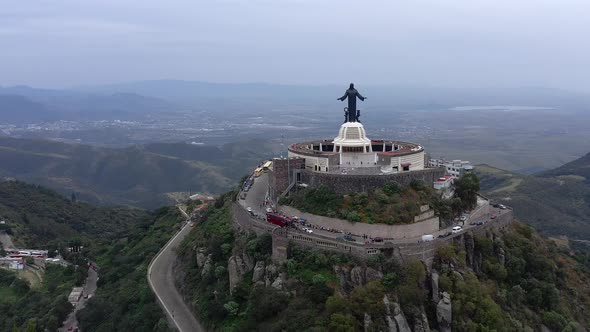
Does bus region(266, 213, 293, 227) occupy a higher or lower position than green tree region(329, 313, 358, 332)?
higher

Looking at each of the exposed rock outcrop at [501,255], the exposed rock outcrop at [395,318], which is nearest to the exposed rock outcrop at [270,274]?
the exposed rock outcrop at [395,318]

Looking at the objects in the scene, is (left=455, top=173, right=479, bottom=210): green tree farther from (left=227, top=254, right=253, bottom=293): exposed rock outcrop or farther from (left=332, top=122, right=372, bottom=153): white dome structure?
(left=227, top=254, right=253, bottom=293): exposed rock outcrop

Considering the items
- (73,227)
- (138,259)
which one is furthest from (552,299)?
(73,227)

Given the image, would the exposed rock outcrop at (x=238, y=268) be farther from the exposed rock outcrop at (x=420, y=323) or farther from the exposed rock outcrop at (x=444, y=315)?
the exposed rock outcrop at (x=444, y=315)

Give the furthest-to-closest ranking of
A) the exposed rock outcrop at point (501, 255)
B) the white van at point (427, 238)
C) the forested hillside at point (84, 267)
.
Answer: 1. the forested hillside at point (84, 267)
2. the exposed rock outcrop at point (501, 255)
3. the white van at point (427, 238)

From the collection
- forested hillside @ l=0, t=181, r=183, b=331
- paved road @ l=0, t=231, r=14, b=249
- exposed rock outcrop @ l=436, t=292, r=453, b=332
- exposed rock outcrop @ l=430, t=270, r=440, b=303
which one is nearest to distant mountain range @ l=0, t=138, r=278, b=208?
forested hillside @ l=0, t=181, r=183, b=331

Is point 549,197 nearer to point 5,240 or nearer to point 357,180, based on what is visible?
point 357,180
